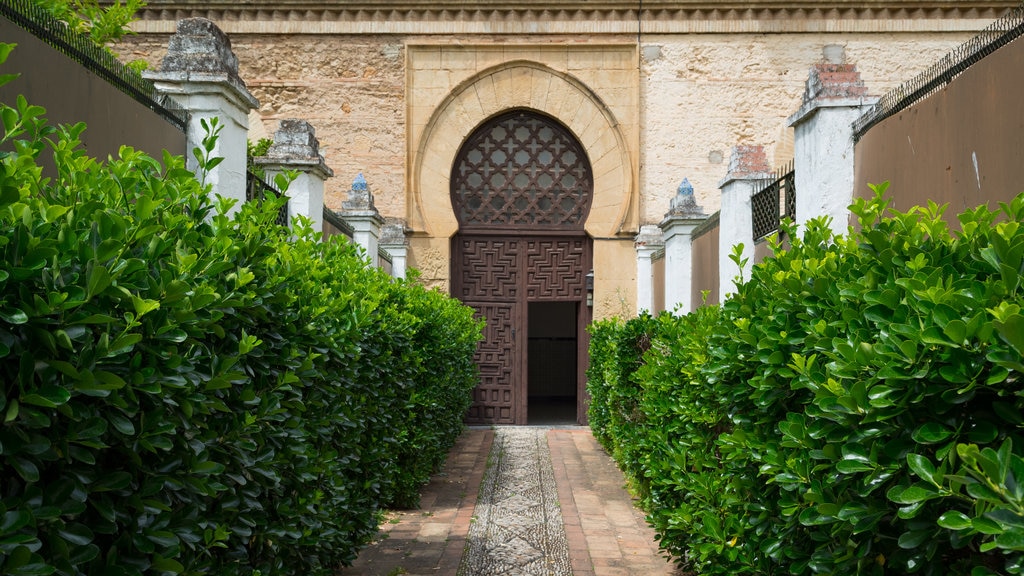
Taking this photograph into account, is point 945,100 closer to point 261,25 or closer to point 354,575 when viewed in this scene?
point 354,575

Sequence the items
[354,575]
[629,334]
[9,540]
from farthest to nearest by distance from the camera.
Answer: [629,334] < [354,575] < [9,540]

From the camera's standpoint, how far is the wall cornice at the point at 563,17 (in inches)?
504

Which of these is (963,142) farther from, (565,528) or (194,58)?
(194,58)

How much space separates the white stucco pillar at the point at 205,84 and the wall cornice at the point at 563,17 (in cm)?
836

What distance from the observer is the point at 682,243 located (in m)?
9.67

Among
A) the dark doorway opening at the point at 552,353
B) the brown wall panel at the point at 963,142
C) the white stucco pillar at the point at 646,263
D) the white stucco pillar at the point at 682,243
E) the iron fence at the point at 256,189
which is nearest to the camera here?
the brown wall panel at the point at 963,142

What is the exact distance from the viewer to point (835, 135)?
205 inches

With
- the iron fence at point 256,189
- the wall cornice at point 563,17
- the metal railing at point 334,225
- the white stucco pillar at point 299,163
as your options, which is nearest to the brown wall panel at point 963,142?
the iron fence at point 256,189

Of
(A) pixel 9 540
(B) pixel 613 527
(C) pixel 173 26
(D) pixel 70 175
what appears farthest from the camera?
(C) pixel 173 26

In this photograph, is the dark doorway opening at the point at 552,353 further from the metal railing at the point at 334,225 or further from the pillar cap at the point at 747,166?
the pillar cap at the point at 747,166

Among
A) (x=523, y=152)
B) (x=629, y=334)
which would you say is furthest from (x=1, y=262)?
(x=523, y=152)

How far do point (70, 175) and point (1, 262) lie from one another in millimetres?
729

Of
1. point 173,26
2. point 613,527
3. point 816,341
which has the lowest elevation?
point 613,527

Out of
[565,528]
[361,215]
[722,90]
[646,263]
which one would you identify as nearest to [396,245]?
[361,215]
